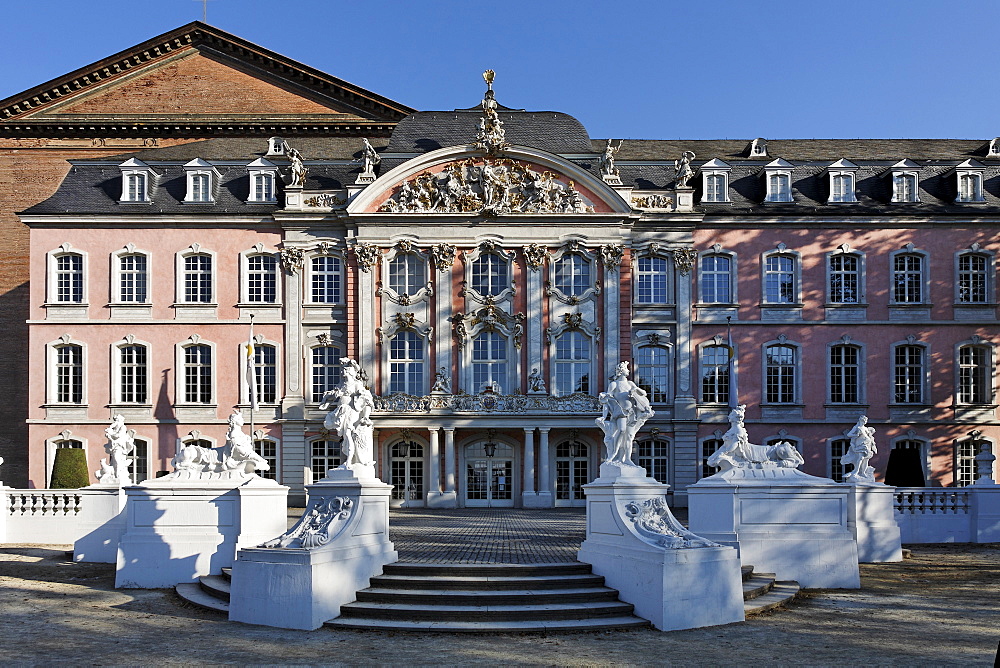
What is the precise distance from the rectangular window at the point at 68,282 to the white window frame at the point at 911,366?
28.6 meters

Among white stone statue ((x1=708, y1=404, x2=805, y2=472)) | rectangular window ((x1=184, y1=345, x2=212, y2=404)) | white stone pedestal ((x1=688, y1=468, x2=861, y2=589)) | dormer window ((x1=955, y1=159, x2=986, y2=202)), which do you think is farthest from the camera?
dormer window ((x1=955, y1=159, x2=986, y2=202))

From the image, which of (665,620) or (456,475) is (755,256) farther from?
(665,620)

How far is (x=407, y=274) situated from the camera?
3559 centimetres

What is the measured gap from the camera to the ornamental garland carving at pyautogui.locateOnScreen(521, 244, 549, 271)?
3528cm

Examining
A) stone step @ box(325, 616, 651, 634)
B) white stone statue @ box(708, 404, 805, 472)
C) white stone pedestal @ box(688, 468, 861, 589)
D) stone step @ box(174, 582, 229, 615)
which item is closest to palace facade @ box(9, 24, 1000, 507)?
white stone statue @ box(708, 404, 805, 472)

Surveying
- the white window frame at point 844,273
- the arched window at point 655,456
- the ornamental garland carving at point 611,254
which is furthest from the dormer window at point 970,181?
the arched window at point 655,456

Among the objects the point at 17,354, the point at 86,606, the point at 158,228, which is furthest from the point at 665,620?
the point at 17,354

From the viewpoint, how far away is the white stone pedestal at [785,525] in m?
16.2

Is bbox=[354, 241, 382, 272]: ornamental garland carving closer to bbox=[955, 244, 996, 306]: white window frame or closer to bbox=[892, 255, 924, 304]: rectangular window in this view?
bbox=[892, 255, 924, 304]: rectangular window

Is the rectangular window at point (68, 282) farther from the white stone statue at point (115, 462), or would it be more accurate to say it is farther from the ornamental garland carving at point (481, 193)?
the white stone statue at point (115, 462)

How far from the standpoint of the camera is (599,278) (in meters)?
35.5

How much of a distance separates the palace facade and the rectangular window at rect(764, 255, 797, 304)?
2.5 inches

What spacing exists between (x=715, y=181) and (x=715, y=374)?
6.99m

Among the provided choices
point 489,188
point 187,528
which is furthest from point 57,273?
point 187,528
